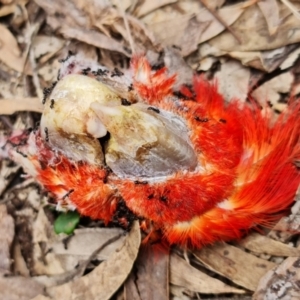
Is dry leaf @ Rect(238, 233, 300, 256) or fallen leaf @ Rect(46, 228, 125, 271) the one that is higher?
dry leaf @ Rect(238, 233, 300, 256)

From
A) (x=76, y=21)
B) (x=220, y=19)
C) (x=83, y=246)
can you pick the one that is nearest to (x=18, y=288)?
(x=83, y=246)

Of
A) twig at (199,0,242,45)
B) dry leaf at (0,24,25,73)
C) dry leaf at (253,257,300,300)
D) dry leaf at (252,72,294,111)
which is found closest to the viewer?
dry leaf at (253,257,300,300)

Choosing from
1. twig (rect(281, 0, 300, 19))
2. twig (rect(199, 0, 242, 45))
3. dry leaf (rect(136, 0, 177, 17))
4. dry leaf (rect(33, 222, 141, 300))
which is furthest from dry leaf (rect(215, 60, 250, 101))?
dry leaf (rect(33, 222, 141, 300))

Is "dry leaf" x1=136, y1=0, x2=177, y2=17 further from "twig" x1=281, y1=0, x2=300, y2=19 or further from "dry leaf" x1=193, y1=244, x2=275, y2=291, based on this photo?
"dry leaf" x1=193, y1=244, x2=275, y2=291

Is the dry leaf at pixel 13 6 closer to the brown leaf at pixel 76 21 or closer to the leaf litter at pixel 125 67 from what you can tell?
the leaf litter at pixel 125 67

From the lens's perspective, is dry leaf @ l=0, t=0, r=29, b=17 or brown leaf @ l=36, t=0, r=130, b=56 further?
dry leaf @ l=0, t=0, r=29, b=17

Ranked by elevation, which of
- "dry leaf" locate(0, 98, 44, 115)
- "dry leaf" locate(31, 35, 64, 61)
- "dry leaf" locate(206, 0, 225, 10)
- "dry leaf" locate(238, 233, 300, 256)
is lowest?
"dry leaf" locate(238, 233, 300, 256)


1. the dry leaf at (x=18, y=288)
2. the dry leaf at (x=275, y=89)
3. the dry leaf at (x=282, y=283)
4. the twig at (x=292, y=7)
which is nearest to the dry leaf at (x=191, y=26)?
the twig at (x=292, y=7)

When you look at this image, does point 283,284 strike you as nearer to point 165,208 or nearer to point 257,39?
point 165,208
